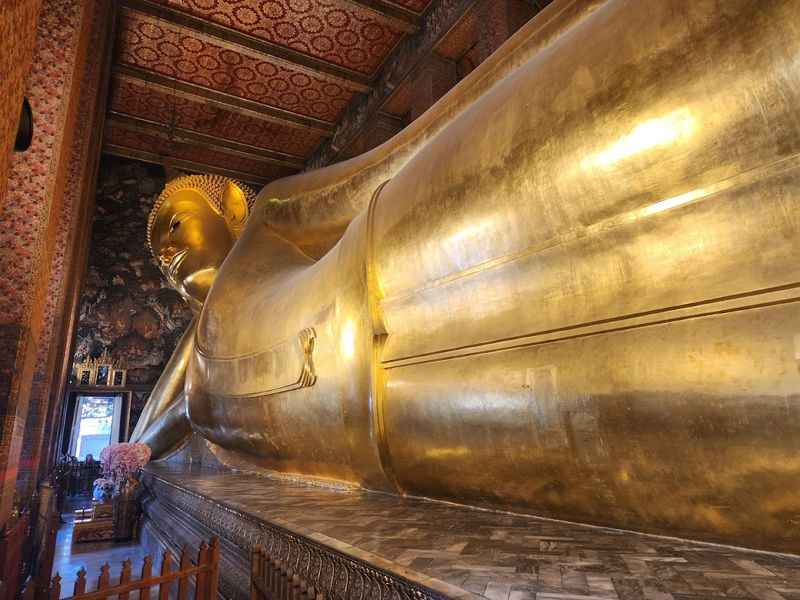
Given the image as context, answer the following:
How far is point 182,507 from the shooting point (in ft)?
7.25

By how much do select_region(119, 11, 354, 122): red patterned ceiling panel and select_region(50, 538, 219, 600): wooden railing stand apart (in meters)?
5.03

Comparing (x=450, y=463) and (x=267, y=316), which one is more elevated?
(x=267, y=316)

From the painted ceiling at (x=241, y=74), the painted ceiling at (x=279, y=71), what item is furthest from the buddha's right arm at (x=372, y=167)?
the painted ceiling at (x=241, y=74)

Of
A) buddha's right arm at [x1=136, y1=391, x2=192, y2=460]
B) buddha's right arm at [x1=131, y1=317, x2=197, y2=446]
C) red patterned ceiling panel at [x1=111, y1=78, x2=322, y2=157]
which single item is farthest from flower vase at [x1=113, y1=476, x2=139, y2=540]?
red patterned ceiling panel at [x1=111, y1=78, x2=322, y2=157]

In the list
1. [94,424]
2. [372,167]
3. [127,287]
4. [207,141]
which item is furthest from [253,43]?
[94,424]

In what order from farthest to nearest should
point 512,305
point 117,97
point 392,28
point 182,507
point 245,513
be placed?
point 117,97 < point 392,28 < point 182,507 < point 245,513 < point 512,305

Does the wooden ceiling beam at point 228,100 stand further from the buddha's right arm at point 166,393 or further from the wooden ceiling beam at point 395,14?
the buddha's right arm at point 166,393

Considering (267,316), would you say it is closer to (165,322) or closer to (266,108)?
(266,108)

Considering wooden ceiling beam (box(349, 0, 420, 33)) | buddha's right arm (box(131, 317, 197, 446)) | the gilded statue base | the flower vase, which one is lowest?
the flower vase

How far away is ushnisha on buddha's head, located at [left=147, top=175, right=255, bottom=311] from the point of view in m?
3.71

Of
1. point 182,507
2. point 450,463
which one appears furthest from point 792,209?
point 182,507

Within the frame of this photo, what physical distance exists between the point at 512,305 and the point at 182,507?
1801mm

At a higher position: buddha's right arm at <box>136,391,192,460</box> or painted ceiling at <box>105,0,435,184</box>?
painted ceiling at <box>105,0,435,184</box>

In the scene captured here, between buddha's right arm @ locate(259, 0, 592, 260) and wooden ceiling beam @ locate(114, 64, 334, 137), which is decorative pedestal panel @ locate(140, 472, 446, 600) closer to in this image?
buddha's right arm @ locate(259, 0, 592, 260)
